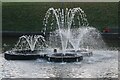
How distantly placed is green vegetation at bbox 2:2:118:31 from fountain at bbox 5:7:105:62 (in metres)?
0.67

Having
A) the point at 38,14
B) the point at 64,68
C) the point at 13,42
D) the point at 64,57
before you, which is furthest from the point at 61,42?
the point at 38,14

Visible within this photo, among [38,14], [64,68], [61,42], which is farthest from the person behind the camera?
[38,14]

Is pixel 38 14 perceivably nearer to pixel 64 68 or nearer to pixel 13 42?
pixel 13 42

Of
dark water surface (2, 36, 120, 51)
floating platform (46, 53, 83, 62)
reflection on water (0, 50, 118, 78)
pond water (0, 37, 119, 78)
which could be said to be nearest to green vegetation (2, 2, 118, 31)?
dark water surface (2, 36, 120, 51)

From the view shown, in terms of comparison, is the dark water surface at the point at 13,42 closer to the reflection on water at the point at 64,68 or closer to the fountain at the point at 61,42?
the fountain at the point at 61,42

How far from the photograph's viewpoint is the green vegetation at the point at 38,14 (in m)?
32.0

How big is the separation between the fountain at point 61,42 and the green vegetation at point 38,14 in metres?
0.67

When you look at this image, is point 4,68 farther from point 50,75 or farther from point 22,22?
point 22,22

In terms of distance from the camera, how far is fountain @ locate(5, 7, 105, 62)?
63.2ft

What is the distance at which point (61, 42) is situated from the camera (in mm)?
24312

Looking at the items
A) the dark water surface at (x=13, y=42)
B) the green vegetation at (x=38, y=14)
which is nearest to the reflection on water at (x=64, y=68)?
the dark water surface at (x=13, y=42)

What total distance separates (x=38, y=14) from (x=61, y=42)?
32.6ft

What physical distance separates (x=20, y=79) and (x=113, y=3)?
2165cm

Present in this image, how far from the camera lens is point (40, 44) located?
2497 centimetres
